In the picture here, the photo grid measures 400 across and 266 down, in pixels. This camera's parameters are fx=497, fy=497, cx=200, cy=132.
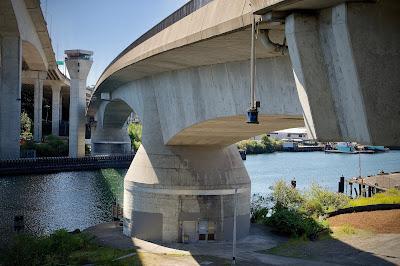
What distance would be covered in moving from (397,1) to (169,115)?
1496cm

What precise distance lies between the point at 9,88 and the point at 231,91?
38416 mm

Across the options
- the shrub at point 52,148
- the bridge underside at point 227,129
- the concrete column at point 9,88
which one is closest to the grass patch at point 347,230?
the bridge underside at point 227,129

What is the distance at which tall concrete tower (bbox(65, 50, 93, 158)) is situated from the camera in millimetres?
65500

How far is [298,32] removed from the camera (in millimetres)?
8539

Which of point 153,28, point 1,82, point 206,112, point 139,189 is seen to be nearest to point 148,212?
point 139,189

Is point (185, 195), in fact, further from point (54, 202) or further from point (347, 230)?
point (54, 202)

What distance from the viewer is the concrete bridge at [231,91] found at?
7.96m

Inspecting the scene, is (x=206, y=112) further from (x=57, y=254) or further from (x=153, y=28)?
(x=57, y=254)

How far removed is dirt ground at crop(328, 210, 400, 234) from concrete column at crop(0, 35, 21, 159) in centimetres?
3398

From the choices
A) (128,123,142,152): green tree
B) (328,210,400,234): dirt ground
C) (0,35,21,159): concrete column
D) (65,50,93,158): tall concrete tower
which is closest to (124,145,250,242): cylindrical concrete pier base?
(328,210,400,234): dirt ground

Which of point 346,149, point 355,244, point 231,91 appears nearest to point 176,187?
point 231,91

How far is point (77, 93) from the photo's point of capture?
6644 cm

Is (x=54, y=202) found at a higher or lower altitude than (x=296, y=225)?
lower

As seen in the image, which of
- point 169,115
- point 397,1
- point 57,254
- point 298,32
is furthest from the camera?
point 169,115
